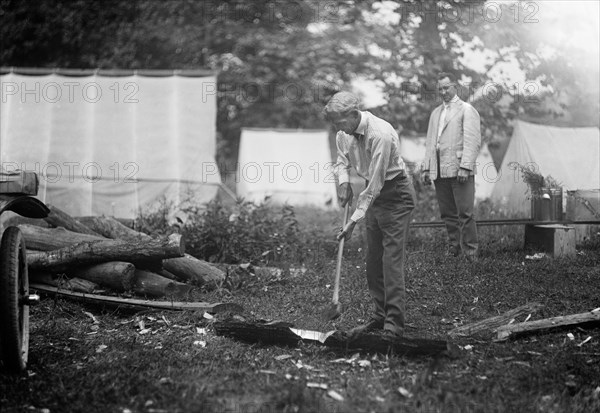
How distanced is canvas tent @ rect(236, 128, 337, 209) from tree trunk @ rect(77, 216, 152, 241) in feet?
26.0

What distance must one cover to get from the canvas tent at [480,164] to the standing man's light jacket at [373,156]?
3597mm

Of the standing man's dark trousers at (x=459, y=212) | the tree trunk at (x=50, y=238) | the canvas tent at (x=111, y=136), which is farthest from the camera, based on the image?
the canvas tent at (x=111, y=136)

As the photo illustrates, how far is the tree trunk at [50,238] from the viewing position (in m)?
6.82

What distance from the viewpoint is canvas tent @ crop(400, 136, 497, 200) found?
1078 centimetres

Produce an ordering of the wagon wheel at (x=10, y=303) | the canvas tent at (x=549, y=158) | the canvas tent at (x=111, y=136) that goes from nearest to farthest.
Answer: the wagon wheel at (x=10, y=303), the canvas tent at (x=549, y=158), the canvas tent at (x=111, y=136)

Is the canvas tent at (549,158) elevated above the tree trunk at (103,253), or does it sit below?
above

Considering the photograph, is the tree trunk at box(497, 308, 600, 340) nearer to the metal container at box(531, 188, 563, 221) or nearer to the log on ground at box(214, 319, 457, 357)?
the log on ground at box(214, 319, 457, 357)

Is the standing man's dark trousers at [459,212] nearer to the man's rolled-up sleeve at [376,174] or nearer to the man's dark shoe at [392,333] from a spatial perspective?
the man's dark shoe at [392,333]

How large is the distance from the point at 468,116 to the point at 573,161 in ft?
10.3

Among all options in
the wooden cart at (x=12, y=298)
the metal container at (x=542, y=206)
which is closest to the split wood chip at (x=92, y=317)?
the wooden cart at (x=12, y=298)

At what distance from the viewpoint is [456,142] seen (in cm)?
738

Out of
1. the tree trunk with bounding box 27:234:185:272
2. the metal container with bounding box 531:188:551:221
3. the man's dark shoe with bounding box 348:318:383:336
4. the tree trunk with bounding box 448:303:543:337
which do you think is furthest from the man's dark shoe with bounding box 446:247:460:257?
the tree trunk with bounding box 27:234:185:272

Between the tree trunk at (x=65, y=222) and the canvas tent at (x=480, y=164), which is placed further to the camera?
the canvas tent at (x=480, y=164)

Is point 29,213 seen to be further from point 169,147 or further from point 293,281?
point 169,147
